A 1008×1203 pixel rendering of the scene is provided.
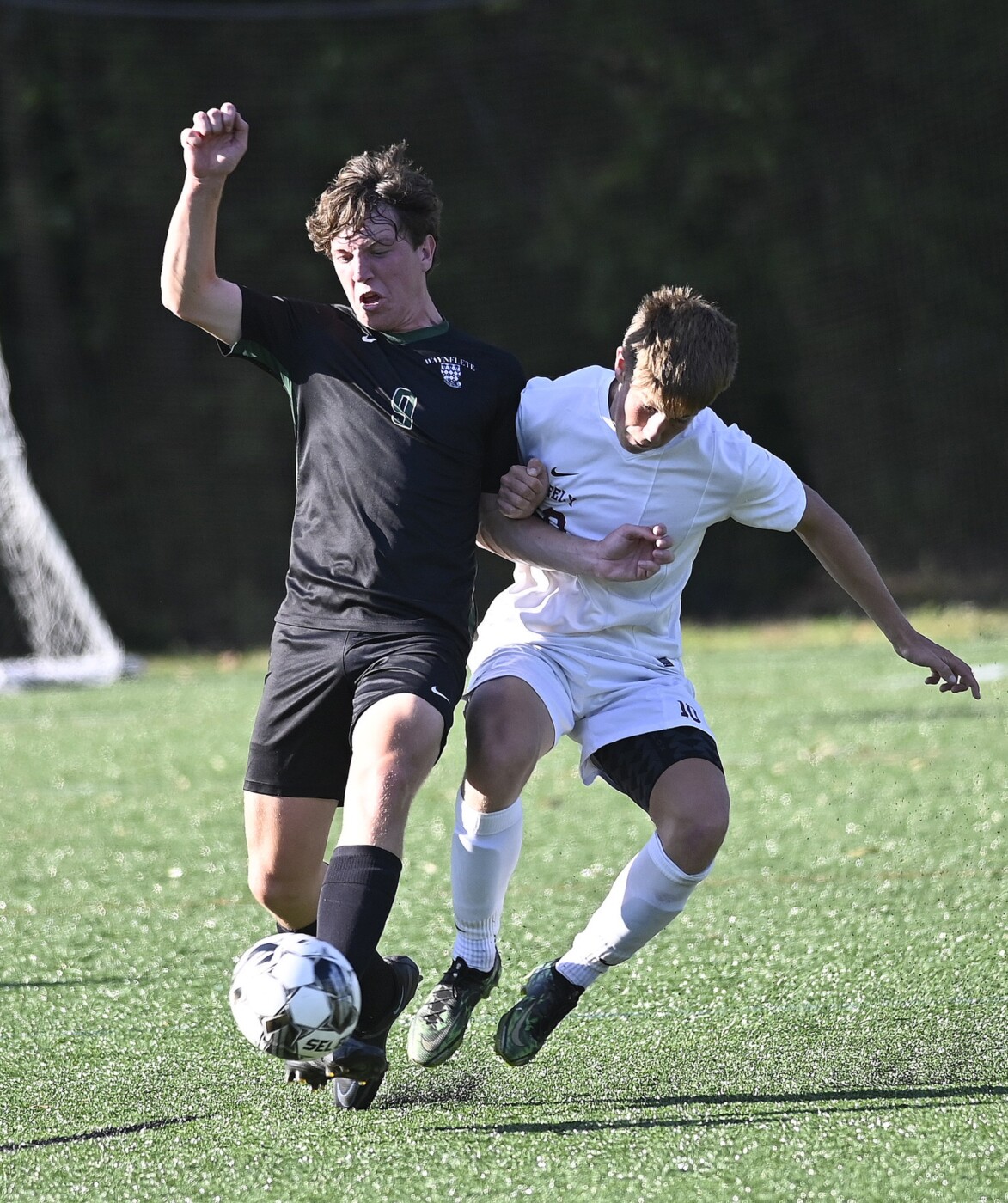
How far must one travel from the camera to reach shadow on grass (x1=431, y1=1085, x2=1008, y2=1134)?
2.80m

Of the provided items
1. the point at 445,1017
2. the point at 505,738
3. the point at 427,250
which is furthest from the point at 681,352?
the point at 445,1017

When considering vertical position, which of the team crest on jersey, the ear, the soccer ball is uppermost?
the ear

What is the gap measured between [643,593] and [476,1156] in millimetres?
1204

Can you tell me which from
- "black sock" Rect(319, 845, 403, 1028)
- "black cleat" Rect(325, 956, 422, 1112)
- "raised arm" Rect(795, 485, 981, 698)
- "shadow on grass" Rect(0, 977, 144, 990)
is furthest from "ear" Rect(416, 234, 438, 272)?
"shadow on grass" Rect(0, 977, 144, 990)

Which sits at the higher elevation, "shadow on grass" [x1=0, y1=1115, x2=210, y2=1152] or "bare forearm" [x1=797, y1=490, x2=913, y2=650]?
"bare forearm" [x1=797, y1=490, x2=913, y2=650]

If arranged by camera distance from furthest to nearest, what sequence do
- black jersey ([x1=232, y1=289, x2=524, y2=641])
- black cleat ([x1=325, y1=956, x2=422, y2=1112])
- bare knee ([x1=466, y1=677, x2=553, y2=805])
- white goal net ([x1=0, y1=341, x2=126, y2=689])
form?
white goal net ([x1=0, y1=341, x2=126, y2=689]) → bare knee ([x1=466, y1=677, x2=553, y2=805]) → black jersey ([x1=232, y1=289, x2=524, y2=641]) → black cleat ([x1=325, y1=956, x2=422, y2=1112])

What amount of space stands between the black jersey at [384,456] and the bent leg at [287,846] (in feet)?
1.18

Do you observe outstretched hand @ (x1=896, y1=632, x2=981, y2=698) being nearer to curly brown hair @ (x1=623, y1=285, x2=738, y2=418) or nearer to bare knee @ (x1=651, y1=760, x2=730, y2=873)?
bare knee @ (x1=651, y1=760, x2=730, y2=873)

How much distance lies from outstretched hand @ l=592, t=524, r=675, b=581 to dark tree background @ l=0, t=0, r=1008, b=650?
1198cm

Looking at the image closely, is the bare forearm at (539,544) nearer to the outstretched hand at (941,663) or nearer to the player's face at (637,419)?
the player's face at (637,419)

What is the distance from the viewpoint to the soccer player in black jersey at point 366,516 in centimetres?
297

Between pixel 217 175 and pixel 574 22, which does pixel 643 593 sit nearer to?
pixel 217 175

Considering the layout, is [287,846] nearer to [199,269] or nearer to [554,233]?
[199,269]

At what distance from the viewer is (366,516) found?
310 centimetres
